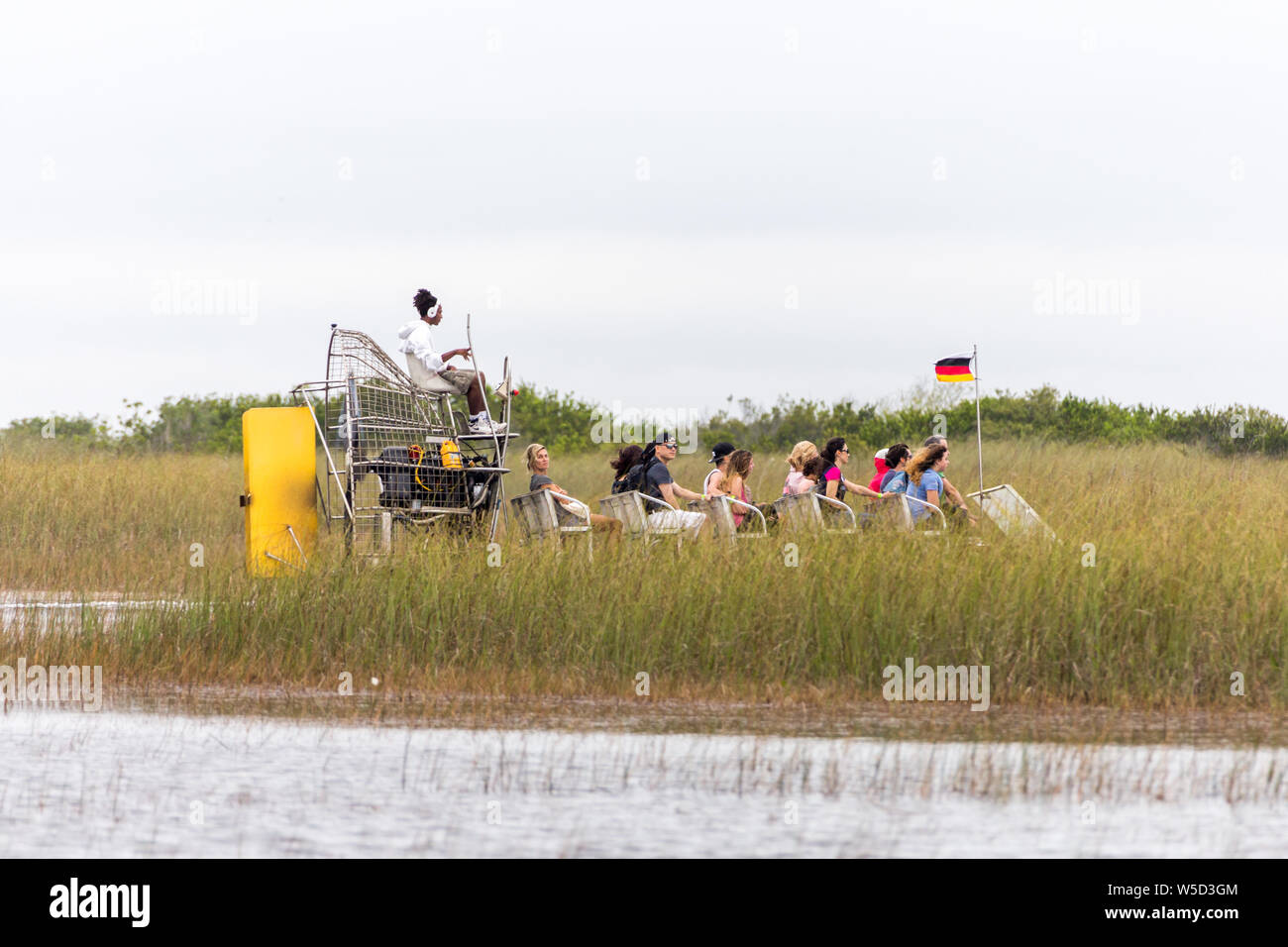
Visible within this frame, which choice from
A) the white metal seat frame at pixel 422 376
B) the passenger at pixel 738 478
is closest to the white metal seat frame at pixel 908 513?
the passenger at pixel 738 478

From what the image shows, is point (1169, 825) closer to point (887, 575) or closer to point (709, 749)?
point (709, 749)

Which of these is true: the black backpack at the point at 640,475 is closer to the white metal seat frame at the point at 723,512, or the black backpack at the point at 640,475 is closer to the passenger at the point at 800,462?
the white metal seat frame at the point at 723,512

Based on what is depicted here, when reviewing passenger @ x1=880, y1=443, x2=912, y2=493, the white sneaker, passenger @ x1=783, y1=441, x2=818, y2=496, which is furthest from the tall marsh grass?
passenger @ x1=783, y1=441, x2=818, y2=496

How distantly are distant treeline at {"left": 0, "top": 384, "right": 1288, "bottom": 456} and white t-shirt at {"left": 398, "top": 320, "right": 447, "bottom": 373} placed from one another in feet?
67.9

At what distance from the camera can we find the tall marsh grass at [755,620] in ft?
36.7

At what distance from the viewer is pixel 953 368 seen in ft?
65.4

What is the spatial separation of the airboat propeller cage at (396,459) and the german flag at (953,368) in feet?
20.8

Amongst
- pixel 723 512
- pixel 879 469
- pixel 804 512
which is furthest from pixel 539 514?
pixel 879 469

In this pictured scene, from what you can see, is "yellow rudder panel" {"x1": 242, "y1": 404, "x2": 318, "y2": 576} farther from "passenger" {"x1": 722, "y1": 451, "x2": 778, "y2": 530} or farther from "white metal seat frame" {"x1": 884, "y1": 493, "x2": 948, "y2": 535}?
"white metal seat frame" {"x1": 884, "y1": 493, "x2": 948, "y2": 535}

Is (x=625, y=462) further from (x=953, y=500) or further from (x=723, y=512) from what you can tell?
(x=953, y=500)

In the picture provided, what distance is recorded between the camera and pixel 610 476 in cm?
2928

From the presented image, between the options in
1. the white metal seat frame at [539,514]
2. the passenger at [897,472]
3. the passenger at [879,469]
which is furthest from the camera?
the passenger at [879,469]
